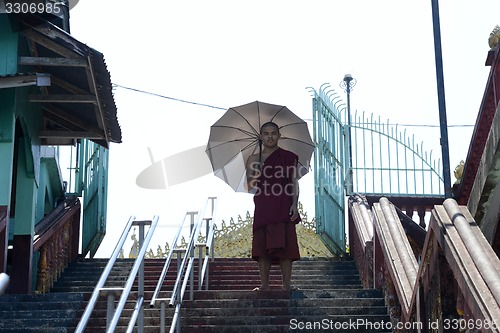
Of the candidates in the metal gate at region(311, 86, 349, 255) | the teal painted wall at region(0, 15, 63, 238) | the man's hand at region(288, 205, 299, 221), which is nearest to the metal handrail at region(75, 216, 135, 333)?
the man's hand at region(288, 205, 299, 221)

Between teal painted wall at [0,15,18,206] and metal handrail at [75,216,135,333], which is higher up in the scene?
teal painted wall at [0,15,18,206]

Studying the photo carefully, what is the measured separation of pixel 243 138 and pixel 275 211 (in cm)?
148

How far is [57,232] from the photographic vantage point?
12086 mm

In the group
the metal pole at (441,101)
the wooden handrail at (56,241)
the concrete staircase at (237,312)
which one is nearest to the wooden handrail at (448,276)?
the concrete staircase at (237,312)

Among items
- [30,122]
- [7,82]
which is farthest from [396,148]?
[7,82]

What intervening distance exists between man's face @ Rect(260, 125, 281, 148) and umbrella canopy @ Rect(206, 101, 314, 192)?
0.56 m

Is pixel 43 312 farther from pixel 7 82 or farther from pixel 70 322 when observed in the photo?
pixel 7 82

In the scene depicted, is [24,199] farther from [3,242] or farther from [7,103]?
[3,242]

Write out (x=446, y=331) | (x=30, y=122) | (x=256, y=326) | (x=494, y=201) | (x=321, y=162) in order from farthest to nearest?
(x=321, y=162), (x=30, y=122), (x=494, y=201), (x=256, y=326), (x=446, y=331)

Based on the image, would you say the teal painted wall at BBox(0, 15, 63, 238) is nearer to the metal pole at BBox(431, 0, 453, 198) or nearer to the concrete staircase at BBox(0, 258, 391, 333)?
the concrete staircase at BBox(0, 258, 391, 333)

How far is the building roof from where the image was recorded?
1019 centimetres

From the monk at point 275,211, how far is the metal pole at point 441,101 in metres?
1.54

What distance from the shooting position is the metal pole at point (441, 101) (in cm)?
918

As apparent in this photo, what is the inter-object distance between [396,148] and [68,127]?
16.9 feet
